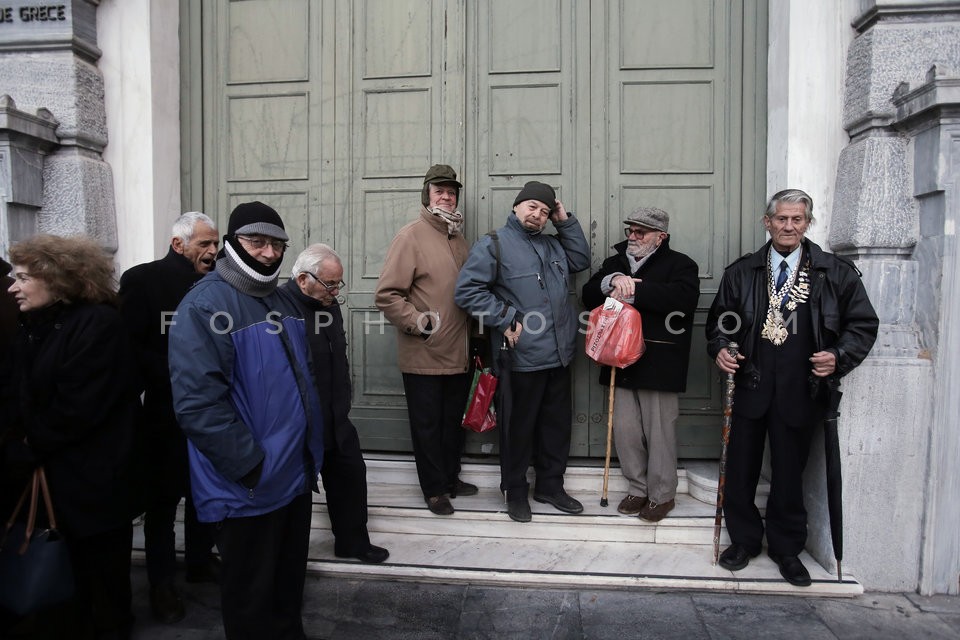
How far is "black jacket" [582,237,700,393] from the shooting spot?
12.1ft

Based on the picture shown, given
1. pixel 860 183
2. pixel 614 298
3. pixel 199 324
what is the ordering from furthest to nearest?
pixel 614 298, pixel 860 183, pixel 199 324

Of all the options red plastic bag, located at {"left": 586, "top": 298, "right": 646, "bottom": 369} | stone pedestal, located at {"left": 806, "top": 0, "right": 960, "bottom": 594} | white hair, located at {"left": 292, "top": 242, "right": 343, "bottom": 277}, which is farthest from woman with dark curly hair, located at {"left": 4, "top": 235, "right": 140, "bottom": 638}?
stone pedestal, located at {"left": 806, "top": 0, "right": 960, "bottom": 594}

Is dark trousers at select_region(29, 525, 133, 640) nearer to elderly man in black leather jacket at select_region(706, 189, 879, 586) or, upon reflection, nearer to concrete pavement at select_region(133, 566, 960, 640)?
concrete pavement at select_region(133, 566, 960, 640)

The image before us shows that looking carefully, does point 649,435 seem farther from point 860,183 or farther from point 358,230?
point 358,230

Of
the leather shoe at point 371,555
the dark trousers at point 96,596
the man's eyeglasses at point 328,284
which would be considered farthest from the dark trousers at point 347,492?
the dark trousers at point 96,596

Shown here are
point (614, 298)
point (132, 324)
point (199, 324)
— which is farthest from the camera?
point (614, 298)

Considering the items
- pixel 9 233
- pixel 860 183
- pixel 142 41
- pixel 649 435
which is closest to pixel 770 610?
pixel 649 435

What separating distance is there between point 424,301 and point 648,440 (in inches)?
61.2

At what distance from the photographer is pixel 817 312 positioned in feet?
10.8

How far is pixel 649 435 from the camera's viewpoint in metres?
3.79

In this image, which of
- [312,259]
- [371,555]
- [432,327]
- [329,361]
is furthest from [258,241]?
[371,555]

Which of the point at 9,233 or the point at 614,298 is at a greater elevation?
the point at 9,233

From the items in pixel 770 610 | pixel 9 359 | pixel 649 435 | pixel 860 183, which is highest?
pixel 860 183

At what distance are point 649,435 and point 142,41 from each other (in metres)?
4.12
